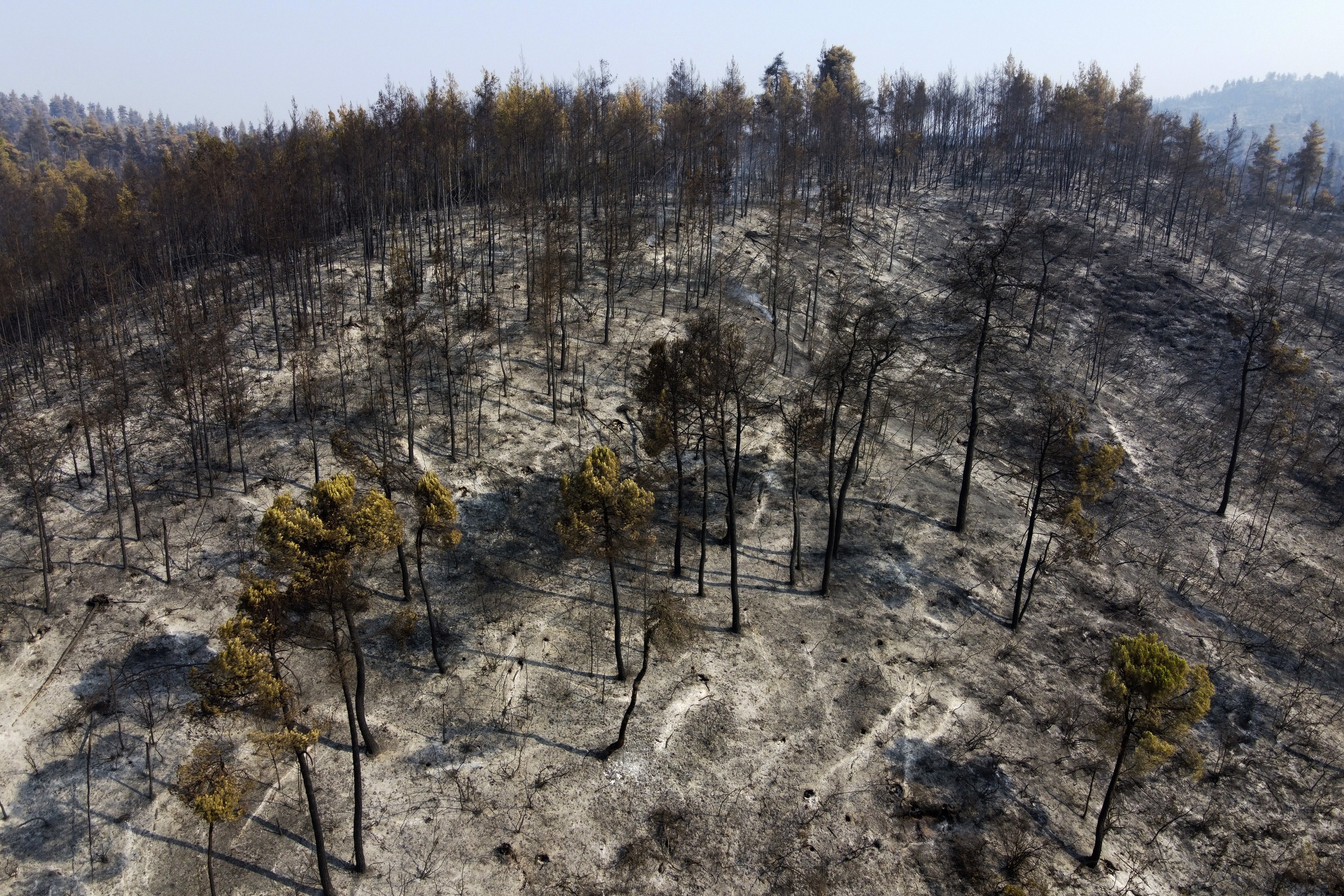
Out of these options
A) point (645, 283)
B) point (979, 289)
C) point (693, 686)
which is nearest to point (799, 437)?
point (979, 289)

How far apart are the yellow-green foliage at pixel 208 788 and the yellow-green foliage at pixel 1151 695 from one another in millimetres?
21656

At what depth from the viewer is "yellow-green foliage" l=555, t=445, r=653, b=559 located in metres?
23.1

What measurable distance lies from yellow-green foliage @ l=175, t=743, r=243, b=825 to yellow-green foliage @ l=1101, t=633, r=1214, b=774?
21.7 metres

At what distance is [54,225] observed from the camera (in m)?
53.3

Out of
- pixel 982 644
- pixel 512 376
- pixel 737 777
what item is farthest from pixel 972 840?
pixel 512 376

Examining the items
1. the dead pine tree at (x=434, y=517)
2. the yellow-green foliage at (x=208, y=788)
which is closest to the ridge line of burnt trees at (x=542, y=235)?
the dead pine tree at (x=434, y=517)

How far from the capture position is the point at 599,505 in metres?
23.2

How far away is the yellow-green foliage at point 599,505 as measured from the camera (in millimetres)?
23078

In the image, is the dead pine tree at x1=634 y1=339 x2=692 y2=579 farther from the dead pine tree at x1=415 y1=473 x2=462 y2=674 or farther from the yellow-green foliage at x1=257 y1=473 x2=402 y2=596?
the yellow-green foliage at x1=257 y1=473 x2=402 y2=596

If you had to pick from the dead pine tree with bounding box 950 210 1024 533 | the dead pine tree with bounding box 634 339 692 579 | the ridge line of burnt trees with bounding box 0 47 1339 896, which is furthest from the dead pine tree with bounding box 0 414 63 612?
the dead pine tree with bounding box 950 210 1024 533

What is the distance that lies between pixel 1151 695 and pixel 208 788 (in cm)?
2277

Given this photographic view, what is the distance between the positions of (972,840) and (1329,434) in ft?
140

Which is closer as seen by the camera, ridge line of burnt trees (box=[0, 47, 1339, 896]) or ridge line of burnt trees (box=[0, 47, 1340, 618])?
ridge line of burnt trees (box=[0, 47, 1339, 896])

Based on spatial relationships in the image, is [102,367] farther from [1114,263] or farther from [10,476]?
[1114,263]
